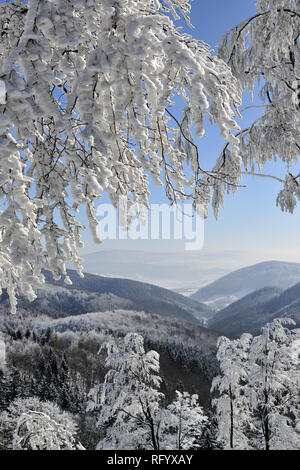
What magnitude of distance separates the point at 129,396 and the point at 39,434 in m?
6.56

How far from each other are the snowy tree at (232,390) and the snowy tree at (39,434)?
28.6ft

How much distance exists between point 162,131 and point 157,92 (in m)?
0.25

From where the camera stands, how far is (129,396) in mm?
10156

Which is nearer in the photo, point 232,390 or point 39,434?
point 39,434

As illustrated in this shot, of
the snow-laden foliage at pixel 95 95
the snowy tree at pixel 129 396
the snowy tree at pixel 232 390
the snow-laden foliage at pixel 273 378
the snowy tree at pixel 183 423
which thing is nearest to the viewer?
the snow-laden foliage at pixel 95 95

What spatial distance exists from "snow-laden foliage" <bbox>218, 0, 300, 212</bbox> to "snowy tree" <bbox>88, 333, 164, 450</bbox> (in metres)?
7.22

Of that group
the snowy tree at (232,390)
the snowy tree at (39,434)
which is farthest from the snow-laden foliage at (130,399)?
the snowy tree at (39,434)

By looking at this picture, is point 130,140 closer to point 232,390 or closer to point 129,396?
point 129,396

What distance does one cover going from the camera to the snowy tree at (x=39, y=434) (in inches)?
163

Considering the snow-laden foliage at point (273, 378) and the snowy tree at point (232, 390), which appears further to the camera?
the snowy tree at point (232, 390)

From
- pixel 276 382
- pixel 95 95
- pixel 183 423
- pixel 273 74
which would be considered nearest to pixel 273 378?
pixel 276 382

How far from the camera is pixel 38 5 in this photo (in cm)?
143

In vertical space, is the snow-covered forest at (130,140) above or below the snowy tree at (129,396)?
above

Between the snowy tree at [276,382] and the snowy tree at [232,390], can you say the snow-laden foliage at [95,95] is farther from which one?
the snowy tree at [232,390]
